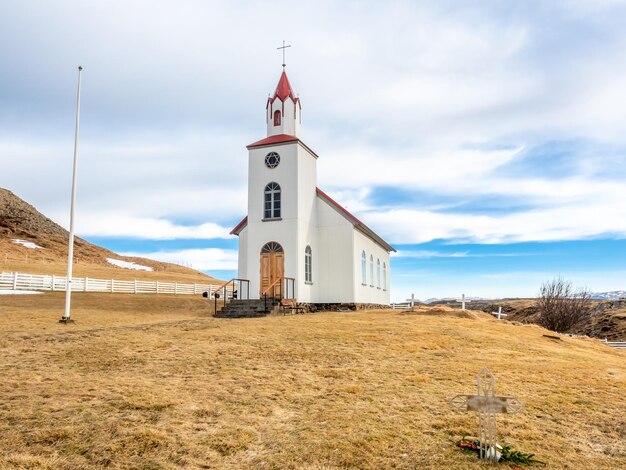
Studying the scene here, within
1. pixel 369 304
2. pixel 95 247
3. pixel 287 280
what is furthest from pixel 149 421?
pixel 95 247

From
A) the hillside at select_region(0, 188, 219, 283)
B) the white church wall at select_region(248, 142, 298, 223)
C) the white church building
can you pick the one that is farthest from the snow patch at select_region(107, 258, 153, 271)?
the white church wall at select_region(248, 142, 298, 223)

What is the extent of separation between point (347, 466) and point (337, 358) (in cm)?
644

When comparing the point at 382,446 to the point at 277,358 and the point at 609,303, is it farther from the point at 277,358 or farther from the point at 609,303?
the point at 609,303

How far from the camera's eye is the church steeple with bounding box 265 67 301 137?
29.6 metres

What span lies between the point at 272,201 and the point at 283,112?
5.42m

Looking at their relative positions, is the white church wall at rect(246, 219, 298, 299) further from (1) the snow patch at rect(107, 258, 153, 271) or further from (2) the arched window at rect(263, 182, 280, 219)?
(1) the snow patch at rect(107, 258, 153, 271)

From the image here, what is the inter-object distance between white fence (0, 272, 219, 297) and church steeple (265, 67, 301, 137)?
13726 millimetres

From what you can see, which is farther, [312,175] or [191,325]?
[312,175]

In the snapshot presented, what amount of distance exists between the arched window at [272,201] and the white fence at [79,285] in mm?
11694

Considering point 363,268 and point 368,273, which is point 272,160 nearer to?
point 363,268

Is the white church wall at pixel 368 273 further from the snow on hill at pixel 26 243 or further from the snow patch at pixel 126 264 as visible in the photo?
the snow on hill at pixel 26 243

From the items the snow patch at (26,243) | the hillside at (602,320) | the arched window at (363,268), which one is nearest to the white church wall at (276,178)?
the arched window at (363,268)

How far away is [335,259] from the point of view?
29.2 metres

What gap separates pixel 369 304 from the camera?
3244 centimetres
